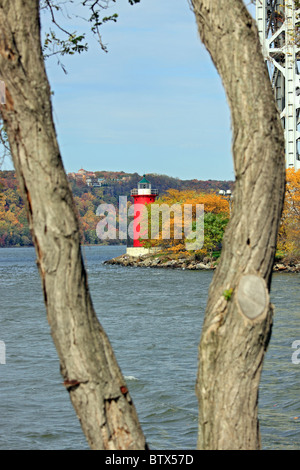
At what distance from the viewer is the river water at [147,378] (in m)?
10.5

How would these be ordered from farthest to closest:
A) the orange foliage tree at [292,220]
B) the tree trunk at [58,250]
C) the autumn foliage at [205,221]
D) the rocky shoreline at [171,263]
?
the autumn foliage at [205,221], the rocky shoreline at [171,263], the orange foliage tree at [292,220], the tree trunk at [58,250]

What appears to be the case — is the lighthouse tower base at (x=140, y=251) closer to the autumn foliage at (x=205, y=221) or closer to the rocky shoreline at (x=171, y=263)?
the rocky shoreline at (x=171, y=263)

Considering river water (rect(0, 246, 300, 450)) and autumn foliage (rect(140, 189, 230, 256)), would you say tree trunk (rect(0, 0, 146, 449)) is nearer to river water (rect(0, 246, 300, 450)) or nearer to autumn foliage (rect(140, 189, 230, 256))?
river water (rect(0, 246, 300, 450))

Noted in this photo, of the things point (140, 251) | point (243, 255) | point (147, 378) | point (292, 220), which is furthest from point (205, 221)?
point (243, 255)

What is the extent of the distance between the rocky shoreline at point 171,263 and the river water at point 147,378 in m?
20.3

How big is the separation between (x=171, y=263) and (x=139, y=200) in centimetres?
1051

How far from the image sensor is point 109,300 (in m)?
34.7

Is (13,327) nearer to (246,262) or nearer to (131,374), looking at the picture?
(131,374)

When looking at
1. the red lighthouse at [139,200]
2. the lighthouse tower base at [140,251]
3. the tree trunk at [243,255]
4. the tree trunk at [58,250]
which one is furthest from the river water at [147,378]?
the red lighthouse at [139,200]

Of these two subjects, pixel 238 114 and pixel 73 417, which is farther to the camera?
pixel 73 417

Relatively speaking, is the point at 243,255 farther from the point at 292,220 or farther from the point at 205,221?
the point at 205,221

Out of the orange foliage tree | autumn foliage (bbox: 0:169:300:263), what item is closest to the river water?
autumn foliage (bbox: 0:169:300:263)

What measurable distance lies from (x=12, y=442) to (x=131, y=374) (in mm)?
5113
